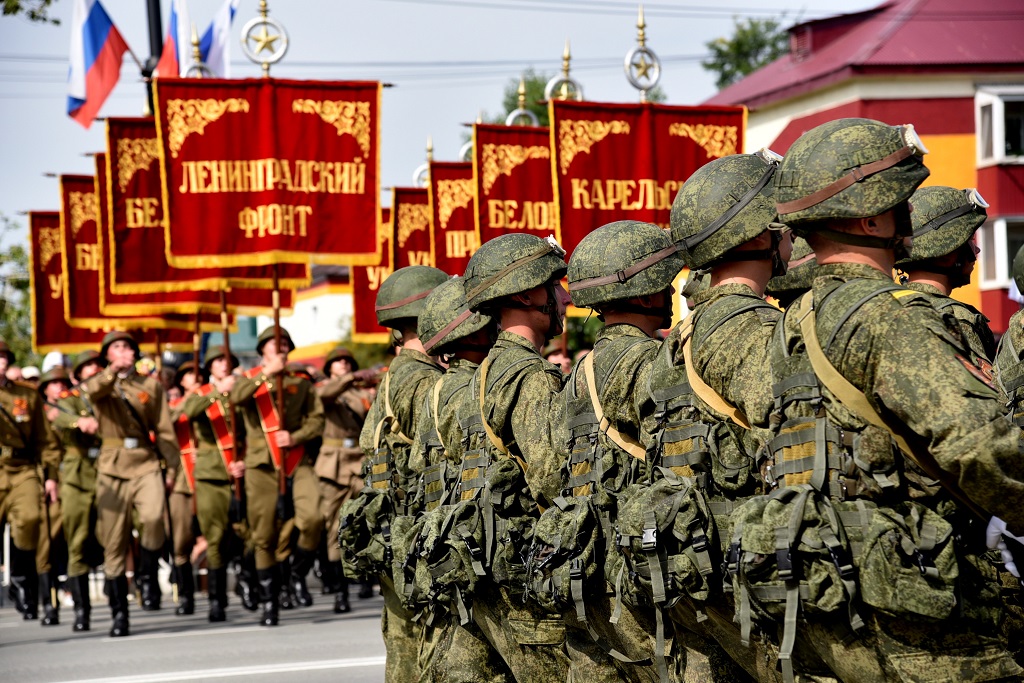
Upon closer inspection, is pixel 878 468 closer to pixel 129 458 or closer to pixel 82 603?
pixel 129 458

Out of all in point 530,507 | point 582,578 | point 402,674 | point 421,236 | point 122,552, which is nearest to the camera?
point 582,578

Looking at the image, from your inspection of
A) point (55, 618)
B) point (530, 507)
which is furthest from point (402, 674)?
point (55, 618)

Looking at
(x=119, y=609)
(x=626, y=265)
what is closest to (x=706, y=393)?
(x=626, y=265)

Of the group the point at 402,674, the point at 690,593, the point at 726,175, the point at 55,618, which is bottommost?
Result: the point at 55,618

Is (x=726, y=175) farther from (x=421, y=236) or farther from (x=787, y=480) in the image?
(x=421, y=236)

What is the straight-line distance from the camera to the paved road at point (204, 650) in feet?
34.9

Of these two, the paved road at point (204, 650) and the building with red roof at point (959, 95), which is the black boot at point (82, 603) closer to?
the paved road at point (204, 650)

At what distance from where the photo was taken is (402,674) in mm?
7602

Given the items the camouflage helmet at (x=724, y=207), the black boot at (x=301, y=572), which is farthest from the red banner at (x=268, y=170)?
the camouflage helmet at (x=724, y=207)

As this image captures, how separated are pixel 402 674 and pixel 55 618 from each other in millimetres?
8191

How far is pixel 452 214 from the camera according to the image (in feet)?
54.9

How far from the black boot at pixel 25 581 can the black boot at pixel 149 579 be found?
3.37 feet

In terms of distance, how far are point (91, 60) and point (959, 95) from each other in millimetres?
18140

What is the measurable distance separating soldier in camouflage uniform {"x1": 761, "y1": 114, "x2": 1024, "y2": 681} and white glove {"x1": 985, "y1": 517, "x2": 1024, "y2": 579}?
4.34 ft
